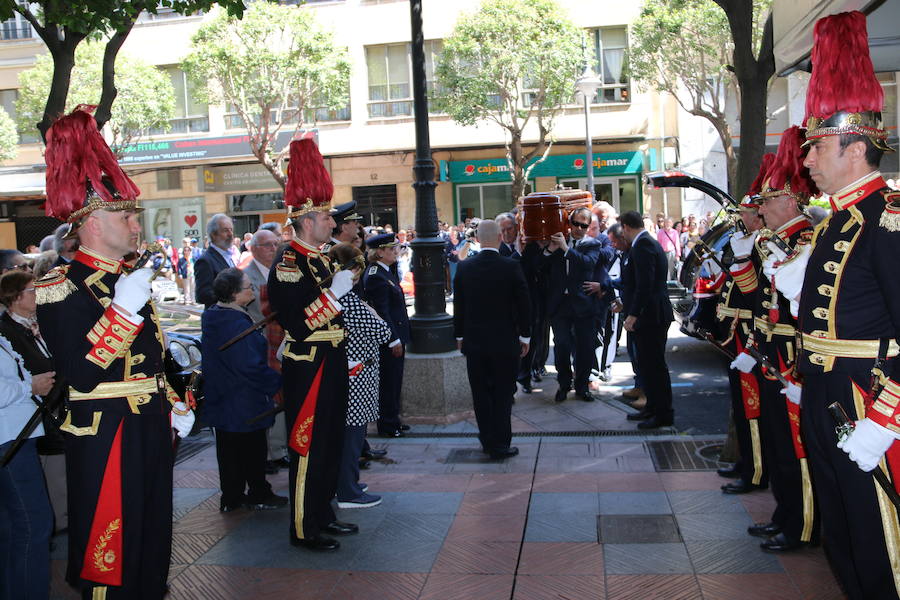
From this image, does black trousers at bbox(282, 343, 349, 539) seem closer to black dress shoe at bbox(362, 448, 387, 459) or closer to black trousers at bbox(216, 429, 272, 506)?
black trousers at bbox(216, 429, 272, 506)

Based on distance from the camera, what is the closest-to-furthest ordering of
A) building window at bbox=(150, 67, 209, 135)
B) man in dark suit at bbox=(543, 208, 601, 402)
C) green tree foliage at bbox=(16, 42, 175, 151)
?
man in dark suit at bbox=(543, 208, 601, 402)
green tree foliage at bbox=(16, 42, 175, 151)
building window at bbox=(150, 67, 209, 135)

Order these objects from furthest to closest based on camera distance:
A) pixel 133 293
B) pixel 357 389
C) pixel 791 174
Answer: pixel 357 389 → pixel 791 174 → pixel 133 293

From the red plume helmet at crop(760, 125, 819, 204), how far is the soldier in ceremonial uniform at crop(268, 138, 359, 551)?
2.56 meters

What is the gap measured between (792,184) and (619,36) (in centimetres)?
2580

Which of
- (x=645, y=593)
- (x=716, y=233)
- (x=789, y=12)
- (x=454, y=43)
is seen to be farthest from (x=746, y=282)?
(x=454, y=43)

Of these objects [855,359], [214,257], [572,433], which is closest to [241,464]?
[214,257]

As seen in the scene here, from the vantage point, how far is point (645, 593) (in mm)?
4320

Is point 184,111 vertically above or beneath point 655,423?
above

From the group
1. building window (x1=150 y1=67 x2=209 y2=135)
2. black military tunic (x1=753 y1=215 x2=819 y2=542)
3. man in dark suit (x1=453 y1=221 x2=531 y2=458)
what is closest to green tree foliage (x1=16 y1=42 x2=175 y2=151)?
building window (x1=150 y1=67 x2=209 y2=135)

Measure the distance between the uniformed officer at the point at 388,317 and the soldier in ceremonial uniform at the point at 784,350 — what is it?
3.66 m

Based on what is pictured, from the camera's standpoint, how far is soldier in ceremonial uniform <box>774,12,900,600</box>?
3.04 meters

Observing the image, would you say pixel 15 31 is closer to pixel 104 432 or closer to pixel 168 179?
pixel 168 179

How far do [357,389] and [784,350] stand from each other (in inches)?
113

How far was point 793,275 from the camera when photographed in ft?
12.2
